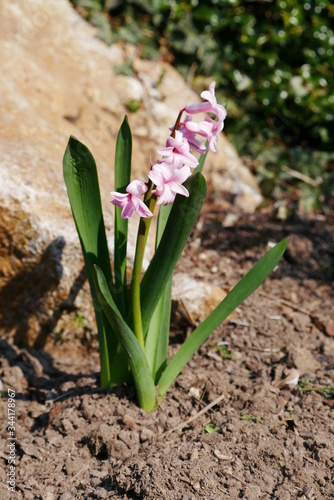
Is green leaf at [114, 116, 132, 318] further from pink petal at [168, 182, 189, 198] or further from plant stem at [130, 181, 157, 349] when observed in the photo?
pink petal at [168, 182, 189, 198]

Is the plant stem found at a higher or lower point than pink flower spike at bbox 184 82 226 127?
lower

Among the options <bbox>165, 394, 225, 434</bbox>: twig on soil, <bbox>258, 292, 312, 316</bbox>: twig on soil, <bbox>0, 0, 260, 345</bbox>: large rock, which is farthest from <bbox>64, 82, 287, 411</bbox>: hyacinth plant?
<bbox>258, 292, 312, 316</bbox>: twig on soil

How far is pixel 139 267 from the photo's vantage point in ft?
6.02

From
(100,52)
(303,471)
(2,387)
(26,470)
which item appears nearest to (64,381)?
(2,387)

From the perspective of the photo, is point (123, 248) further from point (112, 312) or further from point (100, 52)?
point (100, 52)

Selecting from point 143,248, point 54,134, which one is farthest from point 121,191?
point 54,134

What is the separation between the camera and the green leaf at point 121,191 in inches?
76.7

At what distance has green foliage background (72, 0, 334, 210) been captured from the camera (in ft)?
13.9

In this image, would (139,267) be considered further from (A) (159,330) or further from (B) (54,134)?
(B) (54,134)

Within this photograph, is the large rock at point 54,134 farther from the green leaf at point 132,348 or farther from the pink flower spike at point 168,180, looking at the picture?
the pink flower spike at point 168,180

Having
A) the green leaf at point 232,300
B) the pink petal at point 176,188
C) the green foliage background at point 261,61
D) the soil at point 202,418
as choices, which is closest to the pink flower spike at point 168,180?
the pink petal at point 176,188

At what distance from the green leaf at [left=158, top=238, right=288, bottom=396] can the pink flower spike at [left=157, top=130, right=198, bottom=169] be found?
1.65 feet

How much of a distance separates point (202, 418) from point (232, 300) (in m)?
0.52

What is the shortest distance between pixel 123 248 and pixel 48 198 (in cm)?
74
